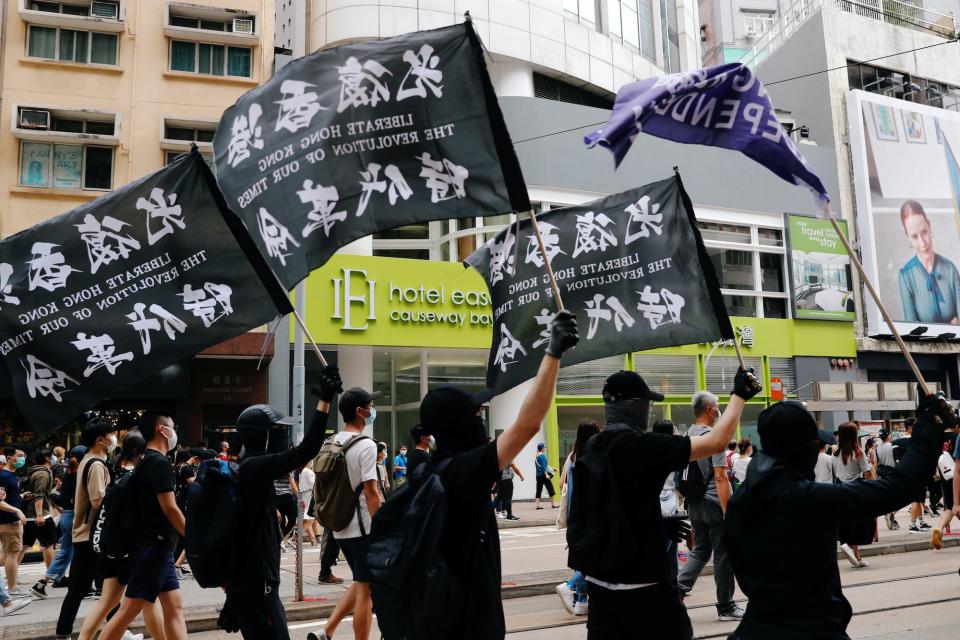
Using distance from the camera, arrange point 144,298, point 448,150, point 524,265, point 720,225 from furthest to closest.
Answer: point 720,225 → point 524,265 → point 144,298 → point 448,150

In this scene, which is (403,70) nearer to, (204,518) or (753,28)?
(204,518)

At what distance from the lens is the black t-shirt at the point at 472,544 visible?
3.30m

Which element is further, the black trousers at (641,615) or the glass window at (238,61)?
the glass window at (238,61)

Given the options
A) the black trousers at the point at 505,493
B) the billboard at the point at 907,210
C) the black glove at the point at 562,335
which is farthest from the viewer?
the billboard at the point at 907,210

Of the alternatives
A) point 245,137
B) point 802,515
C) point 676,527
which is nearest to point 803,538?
point 802,515

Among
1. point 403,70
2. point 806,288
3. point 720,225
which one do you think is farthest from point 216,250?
point 806,288

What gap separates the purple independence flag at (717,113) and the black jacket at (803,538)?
8.55ft

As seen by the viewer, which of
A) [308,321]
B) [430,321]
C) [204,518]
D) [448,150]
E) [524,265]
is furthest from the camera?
[430,321]

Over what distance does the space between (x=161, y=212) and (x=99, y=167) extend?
19130 mm

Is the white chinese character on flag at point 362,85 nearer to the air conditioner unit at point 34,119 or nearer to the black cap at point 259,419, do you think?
the black cap at point 259,419

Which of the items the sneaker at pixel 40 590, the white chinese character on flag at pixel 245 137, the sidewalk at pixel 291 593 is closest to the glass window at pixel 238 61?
the sidewalk at pixel 291 593

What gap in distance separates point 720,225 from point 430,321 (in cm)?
1194

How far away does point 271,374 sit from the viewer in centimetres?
2420

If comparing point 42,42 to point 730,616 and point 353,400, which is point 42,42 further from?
point 730,616
